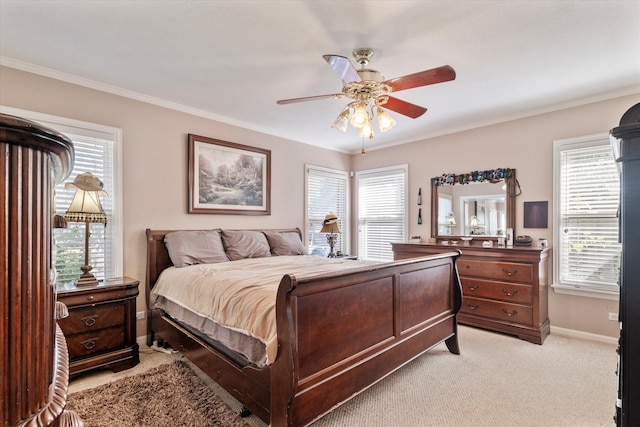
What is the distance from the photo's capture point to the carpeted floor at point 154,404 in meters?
2.00

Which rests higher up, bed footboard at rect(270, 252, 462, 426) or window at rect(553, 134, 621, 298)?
window at rect(553, 134, 621, 298)

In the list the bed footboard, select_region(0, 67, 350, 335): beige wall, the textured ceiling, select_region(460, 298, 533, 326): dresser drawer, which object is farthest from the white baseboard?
select_region(0, 67, 350, 335): beige wall

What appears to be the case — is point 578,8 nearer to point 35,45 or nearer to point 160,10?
point 160,10

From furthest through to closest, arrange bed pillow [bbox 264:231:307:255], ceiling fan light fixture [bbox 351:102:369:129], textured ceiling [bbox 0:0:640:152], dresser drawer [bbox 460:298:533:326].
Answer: bed pillow [bbox 264:231:307:255], dresser drawer [bbox 460:298:533:326], ceiling fan light fixture [bbox 351:102:369:129], textured ceiling [bbox 0:0:640:152]

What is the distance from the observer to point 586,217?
134 inches

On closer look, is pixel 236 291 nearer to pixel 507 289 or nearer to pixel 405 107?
pixel 405 107

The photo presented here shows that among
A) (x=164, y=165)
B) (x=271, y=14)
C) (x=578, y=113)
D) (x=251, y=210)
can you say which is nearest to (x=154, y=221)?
(x=164, y=165)

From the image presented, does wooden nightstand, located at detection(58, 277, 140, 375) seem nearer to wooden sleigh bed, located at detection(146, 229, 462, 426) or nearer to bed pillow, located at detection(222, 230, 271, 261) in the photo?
wooden sleigh bed, located at detection(146, 229, 462, 426)

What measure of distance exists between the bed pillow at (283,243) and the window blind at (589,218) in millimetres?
3067

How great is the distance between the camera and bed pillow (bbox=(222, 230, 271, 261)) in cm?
368

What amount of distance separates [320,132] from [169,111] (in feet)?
6.59

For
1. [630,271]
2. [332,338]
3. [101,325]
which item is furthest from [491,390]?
[101,325]

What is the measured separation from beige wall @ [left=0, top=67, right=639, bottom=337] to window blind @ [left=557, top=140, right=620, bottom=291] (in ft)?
0.54

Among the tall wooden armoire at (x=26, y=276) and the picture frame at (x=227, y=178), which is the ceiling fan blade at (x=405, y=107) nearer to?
the picture frame at (x=227, y=178)
